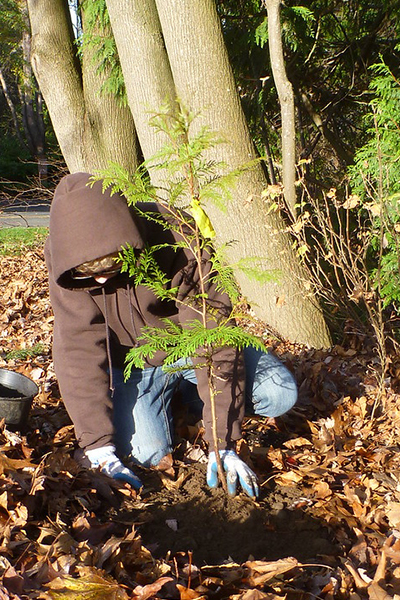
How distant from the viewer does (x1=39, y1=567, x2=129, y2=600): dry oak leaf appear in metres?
1.87

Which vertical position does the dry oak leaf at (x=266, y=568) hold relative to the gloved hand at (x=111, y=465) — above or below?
below

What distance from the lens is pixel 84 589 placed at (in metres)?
1.90

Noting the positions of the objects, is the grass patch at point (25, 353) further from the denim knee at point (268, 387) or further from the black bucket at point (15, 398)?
the denim knee at point (268, 387)

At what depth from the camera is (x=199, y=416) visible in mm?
3727

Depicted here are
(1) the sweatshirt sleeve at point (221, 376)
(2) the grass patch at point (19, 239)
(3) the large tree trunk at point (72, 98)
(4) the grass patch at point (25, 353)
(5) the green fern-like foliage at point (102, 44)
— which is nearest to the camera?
(1) the sweatshirt sleeve at point (221, 376)

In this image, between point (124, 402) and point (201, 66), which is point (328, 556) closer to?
point (124, 402)

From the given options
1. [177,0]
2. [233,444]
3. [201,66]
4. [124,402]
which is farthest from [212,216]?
[233,444]

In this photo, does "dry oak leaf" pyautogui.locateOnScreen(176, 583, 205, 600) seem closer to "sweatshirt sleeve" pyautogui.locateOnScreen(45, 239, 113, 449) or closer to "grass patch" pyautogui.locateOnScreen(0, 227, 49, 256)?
"sweatshirt sleeve" pyautogui.locateOnScreen(45, 239, 113, 449)

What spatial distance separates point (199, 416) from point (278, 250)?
159 centimetres

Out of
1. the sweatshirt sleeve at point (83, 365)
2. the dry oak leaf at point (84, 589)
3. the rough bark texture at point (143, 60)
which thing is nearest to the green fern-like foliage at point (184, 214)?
the sweatshirt sleeve at point (83, 365)

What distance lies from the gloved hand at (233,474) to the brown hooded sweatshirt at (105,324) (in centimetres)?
9

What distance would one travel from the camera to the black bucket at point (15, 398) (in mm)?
2980

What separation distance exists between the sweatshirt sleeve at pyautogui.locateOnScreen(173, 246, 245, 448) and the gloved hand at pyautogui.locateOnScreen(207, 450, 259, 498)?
9cm

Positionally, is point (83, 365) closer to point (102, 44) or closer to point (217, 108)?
point (217, 108)
